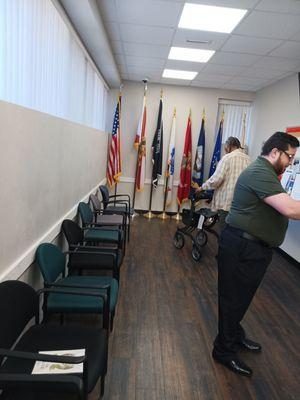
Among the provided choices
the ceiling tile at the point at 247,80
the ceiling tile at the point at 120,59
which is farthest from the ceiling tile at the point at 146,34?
the ceiling tile at the point at 247,80

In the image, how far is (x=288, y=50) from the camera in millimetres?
3424

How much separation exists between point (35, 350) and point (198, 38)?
327 centimetres

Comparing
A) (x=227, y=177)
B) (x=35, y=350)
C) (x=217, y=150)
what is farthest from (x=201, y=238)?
(x=35, y=350)

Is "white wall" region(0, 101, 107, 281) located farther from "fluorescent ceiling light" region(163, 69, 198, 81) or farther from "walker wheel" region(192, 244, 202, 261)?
"fluorescent ceiling light" region(163, 69, 198, 81)

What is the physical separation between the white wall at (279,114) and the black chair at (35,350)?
11.2ft

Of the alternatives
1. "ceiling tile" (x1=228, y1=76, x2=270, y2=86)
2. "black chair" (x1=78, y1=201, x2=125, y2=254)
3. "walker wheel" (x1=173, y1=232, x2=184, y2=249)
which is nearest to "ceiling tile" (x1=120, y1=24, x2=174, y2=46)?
"ceiling tile" (x1=228, y1=76, x2=270, y2=86)

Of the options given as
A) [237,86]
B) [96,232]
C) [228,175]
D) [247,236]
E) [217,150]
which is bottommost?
[96,232]

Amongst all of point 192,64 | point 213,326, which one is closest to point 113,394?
point 213,326

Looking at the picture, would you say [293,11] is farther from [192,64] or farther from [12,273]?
[12,273]

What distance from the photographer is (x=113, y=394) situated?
5.67 ft

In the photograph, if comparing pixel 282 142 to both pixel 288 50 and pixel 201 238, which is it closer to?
pixel 288 50

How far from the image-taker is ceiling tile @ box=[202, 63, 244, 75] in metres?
4.29

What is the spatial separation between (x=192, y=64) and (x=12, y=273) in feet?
12.5

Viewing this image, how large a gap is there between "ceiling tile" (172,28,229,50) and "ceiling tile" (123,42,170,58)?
0.27 metres
